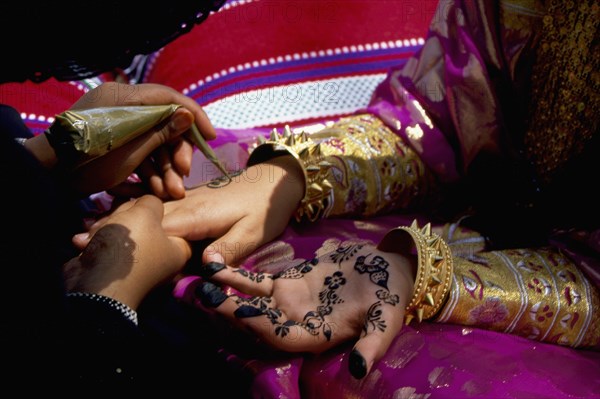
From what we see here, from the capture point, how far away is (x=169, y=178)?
28.5 inches

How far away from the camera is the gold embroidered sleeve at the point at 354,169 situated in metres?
0.80

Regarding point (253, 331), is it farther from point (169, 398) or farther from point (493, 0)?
point (493, 0)

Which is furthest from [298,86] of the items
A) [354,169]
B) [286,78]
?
[354,169]

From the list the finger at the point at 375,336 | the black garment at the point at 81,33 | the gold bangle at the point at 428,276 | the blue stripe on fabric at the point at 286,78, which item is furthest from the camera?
the blue stripe on fabric at the point at 286,78

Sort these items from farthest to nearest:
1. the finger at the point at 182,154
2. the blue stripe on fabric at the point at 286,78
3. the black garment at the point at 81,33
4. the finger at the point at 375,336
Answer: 1. the blue stripe on fabric at the point at 286,78
2. the finger at the point at 182,154
3. the finger at the point at 375,336
4. the black garment at the point at 81,33

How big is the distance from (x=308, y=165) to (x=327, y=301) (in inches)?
9.5

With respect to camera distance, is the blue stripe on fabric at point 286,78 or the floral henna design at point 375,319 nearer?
the floral henna design at point 375,319

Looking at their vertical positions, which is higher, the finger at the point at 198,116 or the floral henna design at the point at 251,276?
the finger at the point at 198,116

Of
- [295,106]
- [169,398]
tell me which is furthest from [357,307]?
[295,106]

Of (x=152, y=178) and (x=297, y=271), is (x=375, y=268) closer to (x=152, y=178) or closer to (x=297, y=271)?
(x=297, y=271)

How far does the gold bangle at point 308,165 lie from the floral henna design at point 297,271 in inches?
5.9

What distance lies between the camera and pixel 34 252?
351 mm

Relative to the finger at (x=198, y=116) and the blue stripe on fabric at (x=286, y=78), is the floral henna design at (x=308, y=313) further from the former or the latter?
the blue stripe on fabric at (x=286, y=78)

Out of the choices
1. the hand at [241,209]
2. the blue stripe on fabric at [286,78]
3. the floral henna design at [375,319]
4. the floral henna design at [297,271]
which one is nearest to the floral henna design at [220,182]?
the hand at [241,209]
